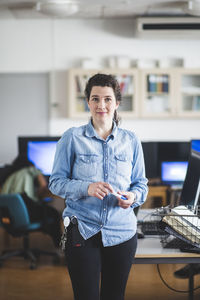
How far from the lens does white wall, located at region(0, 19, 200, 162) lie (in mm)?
6215

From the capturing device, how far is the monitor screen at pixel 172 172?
4.56 metres

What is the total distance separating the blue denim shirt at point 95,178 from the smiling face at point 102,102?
65 millimetres

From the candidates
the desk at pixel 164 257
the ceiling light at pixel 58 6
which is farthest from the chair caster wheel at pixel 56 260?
the ceiling light at pixel 58 6

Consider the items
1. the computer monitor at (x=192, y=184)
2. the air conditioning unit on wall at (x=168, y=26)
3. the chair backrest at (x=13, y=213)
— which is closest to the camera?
the computer monitor at (x=192, y=184)

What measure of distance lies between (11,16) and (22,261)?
12.1ft

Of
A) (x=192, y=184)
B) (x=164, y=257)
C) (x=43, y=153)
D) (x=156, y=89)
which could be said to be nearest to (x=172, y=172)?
(x=43, y=153)

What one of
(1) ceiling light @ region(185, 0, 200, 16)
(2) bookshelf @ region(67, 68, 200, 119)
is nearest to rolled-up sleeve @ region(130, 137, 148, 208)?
(1) ceiling light @ region(185, 0, 200, 16)

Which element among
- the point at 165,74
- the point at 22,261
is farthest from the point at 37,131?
the point at 22,261

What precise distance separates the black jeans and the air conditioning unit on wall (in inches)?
183

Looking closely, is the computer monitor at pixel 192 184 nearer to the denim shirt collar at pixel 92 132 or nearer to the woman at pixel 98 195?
the woman at pixel 98 195

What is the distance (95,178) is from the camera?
171 centimetres

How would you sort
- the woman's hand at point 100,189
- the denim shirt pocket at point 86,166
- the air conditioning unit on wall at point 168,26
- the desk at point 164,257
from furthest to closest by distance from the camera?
the air conditioning unit on wall at point 168,26 → the desk at point 164,257 → the denim shirt pocket at point 86,166 → the woman's hand at point 100,189

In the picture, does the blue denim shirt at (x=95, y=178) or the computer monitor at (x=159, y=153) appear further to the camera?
the computer monitor at (x=159, y=153)

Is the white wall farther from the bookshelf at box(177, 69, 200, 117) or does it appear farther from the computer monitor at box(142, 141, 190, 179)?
the computer monitor at box(142, 141, 190, 179)
